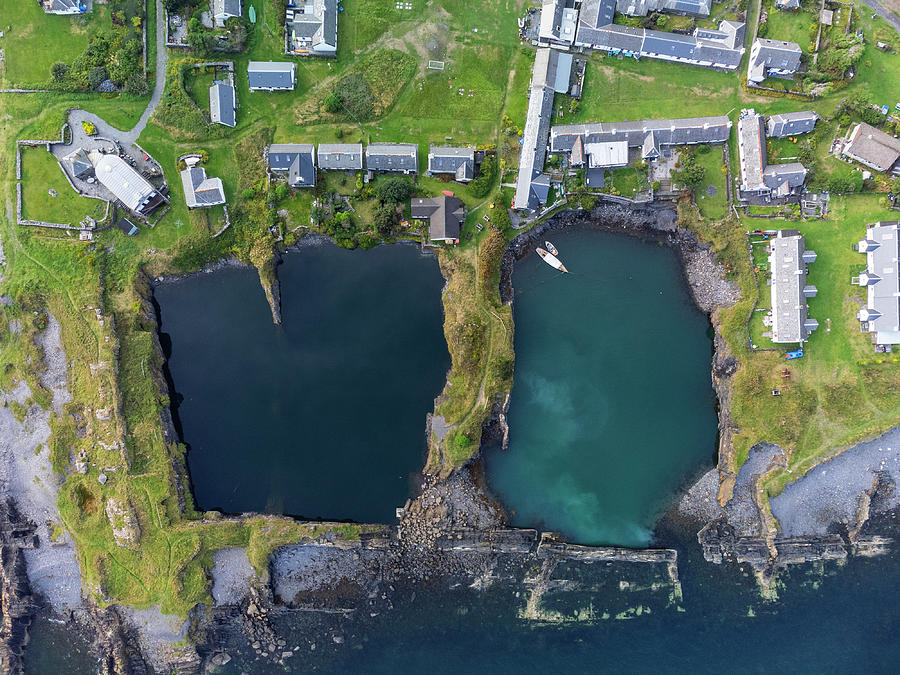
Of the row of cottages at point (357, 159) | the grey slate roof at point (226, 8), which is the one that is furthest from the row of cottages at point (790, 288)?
the grey slate roof at point (226, 8)

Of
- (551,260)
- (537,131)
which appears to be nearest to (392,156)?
(537,131)

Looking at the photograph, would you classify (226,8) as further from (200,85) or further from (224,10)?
(200,85)

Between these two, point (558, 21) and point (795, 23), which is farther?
point (795, 23)

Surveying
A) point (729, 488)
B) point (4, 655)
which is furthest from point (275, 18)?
point (4, 655)

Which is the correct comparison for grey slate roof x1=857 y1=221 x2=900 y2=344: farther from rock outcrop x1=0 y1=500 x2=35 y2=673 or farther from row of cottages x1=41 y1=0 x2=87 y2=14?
rock outcrop x1=0 y1=500 x2=35 y2=673

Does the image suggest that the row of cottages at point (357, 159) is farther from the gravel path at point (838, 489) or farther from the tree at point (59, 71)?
the gravel path at point (838, 489)

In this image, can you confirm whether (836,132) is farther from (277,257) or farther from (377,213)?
(277,257)
